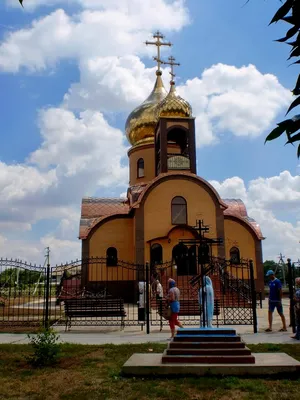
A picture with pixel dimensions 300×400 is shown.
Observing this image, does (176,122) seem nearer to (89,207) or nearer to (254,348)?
(89,207)

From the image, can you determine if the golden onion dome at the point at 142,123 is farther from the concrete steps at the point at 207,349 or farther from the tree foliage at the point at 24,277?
the concrete steps at the point at 207,349

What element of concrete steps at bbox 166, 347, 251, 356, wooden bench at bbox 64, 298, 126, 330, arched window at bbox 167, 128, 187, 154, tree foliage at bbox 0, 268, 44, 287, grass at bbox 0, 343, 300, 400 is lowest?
grass at bbox 0, 343, 300, 400

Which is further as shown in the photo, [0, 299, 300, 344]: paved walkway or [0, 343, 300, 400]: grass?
[0, 299, 300, 344]: paved walkway

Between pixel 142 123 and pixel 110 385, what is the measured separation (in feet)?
89.6

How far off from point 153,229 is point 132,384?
17543 millimetres

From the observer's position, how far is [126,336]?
10984mm

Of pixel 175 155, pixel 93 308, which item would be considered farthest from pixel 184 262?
pixel 93 308

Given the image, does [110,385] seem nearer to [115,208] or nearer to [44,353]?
[44,353]

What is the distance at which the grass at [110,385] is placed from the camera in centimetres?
572

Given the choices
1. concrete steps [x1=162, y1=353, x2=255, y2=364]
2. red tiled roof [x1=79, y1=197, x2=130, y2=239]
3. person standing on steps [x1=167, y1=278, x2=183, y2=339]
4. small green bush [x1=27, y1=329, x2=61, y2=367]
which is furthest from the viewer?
red tiled roof [x1=79, y1=197, x2=130, y2=239]

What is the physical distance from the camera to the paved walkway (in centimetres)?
1005

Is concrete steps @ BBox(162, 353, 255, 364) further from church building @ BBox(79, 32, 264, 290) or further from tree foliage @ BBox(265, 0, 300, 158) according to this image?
church building @ BBox(79, 32, 264, 290)

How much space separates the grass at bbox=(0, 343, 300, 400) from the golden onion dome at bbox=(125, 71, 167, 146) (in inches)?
1010

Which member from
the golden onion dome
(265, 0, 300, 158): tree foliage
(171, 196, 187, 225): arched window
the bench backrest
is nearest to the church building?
(171, 196, 187, 225): arched window
